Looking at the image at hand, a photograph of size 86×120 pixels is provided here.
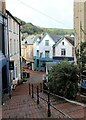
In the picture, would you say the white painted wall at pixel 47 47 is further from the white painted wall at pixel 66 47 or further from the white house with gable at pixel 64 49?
the white painted wall at pixel 66 47

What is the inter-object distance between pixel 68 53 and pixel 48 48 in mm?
3981

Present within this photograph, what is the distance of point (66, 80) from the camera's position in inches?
493

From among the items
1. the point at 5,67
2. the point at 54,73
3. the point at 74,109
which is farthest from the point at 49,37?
→ the point at 74,109

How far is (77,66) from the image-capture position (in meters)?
12.7

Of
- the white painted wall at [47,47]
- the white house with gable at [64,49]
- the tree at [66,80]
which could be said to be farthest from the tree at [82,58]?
the white painted wall at [47,47]

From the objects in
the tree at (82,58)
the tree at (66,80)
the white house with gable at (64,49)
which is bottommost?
the tree at (66,80)

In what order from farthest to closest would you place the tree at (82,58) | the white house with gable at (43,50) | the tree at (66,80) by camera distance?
the white house with gable at (43,50)
the tree at (66,80)
the tree at (82,58)

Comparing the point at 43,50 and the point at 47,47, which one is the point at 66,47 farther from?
the point at 43,50

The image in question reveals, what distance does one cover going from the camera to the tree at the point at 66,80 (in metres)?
12.4

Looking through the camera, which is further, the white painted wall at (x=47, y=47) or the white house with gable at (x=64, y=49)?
the white painted wall at (x=47, y=47)

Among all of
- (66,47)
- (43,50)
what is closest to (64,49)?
(66,47)

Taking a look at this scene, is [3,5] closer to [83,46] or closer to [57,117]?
[83,46]

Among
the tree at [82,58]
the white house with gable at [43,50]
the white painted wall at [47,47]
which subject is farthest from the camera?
the white house with gable at [43,50]

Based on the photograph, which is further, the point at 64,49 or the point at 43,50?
the point at 43,50
